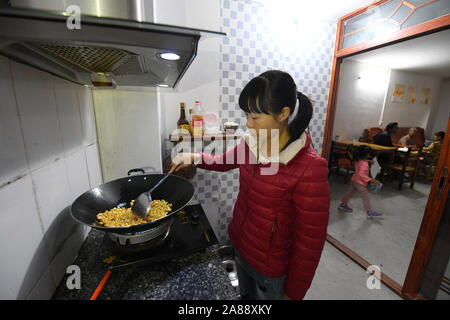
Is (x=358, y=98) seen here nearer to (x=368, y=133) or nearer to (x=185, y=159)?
(x=368, y=133)

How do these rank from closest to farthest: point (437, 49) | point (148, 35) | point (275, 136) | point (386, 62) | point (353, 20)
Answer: point (148, 35) < point (275, 136) < point (353, 20) < point (437, 49) < point (386, 62)

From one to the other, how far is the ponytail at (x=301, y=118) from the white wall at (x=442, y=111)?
778cm

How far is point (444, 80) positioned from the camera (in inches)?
219

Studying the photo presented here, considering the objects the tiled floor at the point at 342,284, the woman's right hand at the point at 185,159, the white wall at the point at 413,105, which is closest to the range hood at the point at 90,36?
the woman's right hand at the point at 185,159

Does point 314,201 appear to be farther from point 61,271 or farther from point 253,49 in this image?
point 253,49

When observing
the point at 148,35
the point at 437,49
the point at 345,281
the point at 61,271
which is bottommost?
the point at 345,281

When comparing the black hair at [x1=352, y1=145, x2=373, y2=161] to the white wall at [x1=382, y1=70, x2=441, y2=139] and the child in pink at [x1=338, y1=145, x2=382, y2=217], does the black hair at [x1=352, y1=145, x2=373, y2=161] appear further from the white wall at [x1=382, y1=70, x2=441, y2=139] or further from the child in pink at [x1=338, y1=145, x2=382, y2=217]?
the white wall at [x1=382, y1=70, x2=441, y2=139]

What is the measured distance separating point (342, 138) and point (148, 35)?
5.12 meters

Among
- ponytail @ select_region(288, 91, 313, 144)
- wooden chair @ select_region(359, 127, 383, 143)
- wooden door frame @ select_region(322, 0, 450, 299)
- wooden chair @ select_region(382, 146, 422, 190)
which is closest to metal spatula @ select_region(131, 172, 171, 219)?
ponytail @ select_region(288, 91, 313, 144)

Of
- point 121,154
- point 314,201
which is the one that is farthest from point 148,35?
point 121,154

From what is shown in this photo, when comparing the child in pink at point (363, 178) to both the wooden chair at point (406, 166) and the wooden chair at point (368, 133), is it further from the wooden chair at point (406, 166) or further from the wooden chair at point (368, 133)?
the wooden chair at point (368, 133)

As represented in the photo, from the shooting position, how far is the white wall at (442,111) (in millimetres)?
5605

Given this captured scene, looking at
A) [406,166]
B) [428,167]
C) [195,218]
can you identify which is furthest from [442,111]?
[195,218]

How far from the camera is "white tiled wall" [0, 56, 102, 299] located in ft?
1.48
